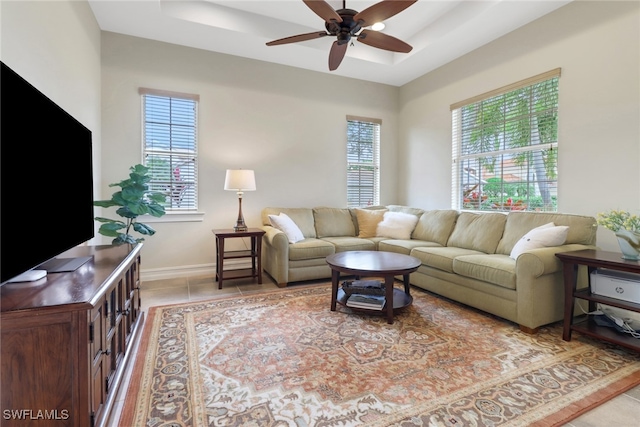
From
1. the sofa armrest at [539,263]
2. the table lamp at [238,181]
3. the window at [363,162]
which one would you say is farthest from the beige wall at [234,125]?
the sofa armrest at [539,263]

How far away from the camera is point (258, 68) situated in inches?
170

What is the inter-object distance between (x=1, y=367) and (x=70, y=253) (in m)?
1.11

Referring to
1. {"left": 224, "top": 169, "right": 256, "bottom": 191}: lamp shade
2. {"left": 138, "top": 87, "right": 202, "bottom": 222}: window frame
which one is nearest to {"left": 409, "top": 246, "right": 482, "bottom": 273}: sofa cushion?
{"left": 224, "top": 169, "right": 256, "bottom": 191}: lamp shade

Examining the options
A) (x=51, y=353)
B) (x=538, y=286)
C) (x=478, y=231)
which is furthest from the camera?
(x=478, y=231)

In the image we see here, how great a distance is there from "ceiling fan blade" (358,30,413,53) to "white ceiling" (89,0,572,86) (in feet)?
3.35

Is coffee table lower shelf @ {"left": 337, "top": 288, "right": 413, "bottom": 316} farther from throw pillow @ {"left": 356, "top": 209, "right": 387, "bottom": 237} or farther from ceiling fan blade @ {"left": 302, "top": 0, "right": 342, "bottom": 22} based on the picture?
ceiling fan blade @ {"left": 302, "top": 0, "right": 342, "bottom": 22}

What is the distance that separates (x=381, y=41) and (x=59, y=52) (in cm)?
257

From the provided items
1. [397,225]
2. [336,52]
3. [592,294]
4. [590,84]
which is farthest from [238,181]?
[590,84]

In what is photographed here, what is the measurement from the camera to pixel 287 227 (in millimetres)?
3801

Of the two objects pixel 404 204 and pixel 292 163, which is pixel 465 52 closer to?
pixel 404 204

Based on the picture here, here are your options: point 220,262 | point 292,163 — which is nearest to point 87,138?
point 220,262

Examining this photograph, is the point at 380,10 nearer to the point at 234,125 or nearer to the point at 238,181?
the point at 238,181

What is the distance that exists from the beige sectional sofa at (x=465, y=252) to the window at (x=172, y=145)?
3.66 ft

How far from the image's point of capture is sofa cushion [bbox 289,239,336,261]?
142 inches
